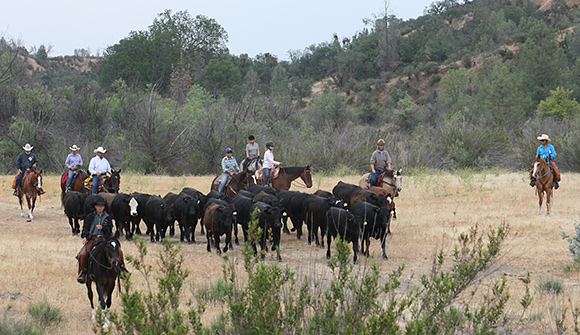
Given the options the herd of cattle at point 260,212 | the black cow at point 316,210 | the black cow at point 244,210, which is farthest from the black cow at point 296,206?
the black cow at point 244,210

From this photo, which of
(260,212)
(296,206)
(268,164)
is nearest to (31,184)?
(268,164)

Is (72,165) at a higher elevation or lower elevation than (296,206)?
higher

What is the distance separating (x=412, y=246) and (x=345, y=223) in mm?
2723

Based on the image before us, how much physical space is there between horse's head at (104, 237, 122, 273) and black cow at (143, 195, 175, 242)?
649cm

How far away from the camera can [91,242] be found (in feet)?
26.6

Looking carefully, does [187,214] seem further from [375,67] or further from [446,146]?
[375,67]

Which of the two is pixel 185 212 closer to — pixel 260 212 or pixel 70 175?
pixel 260 212

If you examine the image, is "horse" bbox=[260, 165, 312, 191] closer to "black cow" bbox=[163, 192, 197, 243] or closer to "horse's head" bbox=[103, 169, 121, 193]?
"black cow" bbox=[163, 192, 197, 243]

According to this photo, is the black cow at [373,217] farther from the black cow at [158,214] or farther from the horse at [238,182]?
the horse at [238,182]

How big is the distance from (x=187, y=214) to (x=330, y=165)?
2001 centimetres

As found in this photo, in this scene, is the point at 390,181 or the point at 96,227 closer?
the point at 96,227

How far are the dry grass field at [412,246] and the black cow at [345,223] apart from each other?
1.74 ft

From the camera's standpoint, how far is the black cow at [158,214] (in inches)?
548

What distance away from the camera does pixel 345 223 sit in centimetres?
1120
